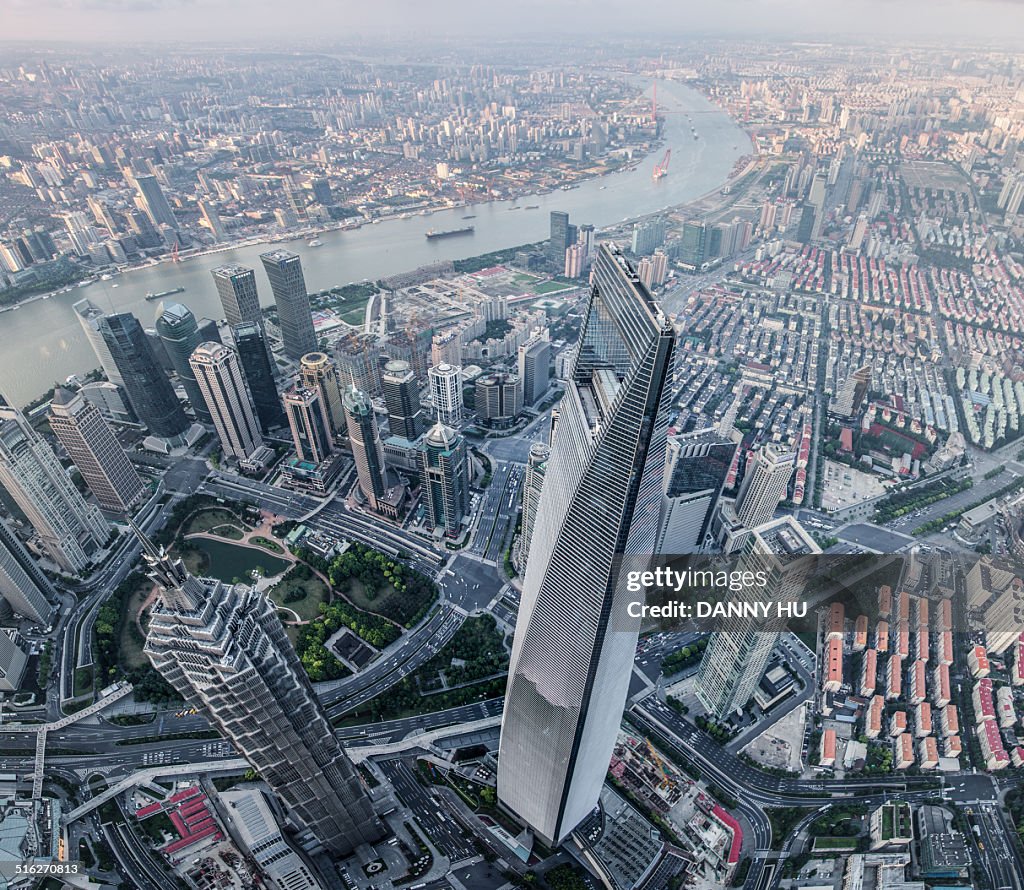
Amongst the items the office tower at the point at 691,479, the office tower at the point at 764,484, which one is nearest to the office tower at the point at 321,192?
the office tower at the point at 691,479

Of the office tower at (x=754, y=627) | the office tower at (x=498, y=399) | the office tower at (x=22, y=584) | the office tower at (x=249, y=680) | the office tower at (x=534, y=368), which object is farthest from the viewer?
the office tower at (x=534, y=368)

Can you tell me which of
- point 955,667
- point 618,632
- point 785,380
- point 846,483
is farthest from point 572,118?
point 618,632

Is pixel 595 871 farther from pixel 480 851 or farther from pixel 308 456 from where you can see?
pixel 308 456

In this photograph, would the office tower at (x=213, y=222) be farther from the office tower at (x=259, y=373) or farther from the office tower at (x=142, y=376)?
the office tower at (x=259, y=373)

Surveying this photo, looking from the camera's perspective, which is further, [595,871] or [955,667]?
[955,667]

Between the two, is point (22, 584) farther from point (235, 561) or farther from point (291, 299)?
point (291, 299)

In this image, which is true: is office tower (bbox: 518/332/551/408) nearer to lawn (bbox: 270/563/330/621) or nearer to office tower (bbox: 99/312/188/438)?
lawn (bbox: 270/563/330/621)

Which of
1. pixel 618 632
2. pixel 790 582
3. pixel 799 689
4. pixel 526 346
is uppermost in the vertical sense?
pixel 618 632
